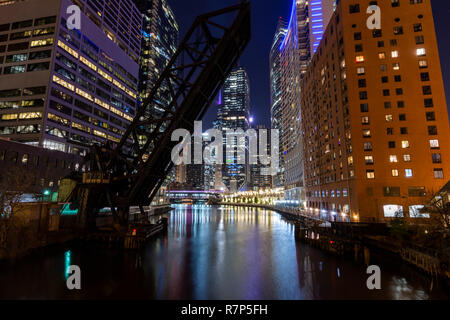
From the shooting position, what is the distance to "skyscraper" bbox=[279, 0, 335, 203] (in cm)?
8206

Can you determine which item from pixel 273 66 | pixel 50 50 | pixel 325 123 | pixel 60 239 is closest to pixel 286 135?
pixel 325 123

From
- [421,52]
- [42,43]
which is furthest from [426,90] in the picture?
[42,43]

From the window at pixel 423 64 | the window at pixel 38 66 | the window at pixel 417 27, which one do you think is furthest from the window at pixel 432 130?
the window at pixel 38 66

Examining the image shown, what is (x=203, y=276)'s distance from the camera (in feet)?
52.7

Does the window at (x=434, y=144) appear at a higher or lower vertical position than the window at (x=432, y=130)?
lower

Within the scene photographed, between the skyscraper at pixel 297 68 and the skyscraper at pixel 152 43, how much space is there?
77262 millimetres

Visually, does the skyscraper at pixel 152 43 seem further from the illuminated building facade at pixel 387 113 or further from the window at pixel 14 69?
the illuminated building facade at pixel 387 113

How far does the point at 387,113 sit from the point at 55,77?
73.5 m

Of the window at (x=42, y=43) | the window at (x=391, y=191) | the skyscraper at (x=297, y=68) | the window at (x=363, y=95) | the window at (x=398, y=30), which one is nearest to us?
the window at (x=391, y=191)

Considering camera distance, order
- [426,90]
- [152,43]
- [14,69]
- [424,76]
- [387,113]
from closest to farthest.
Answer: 1. [426,90]
2. [387,113]
3. [424,76]
4. [14,69]
5. [152,43]

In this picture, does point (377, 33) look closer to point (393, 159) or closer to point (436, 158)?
→ point (393, 159)

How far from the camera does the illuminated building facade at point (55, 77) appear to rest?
56091 millimetres

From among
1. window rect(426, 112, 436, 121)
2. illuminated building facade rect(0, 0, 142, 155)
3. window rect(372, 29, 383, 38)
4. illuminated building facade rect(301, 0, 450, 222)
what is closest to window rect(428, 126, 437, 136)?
illuminated building facade rect(301, 0, 450, 222)
